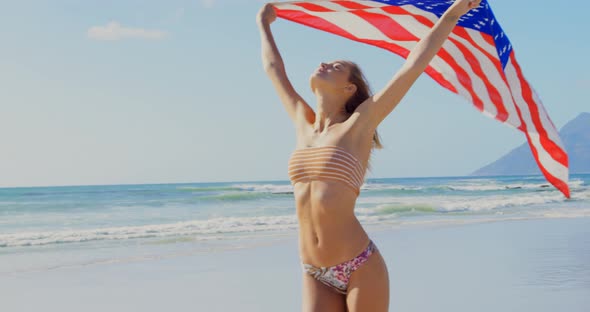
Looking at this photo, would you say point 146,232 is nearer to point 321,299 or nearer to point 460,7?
point 321,299

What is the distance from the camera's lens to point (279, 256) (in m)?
9.76

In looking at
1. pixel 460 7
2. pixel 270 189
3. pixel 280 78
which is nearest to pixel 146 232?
pixel 280 78

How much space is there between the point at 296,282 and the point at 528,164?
111 metres

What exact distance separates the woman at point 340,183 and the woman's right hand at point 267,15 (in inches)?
30.2

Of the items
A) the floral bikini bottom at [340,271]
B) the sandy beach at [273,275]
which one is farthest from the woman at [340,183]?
the sandy beach at [273,275]

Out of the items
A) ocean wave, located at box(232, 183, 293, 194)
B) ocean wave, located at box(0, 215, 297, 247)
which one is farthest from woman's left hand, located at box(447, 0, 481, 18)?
ocean wave, located at box(232, 183, 293, 194)

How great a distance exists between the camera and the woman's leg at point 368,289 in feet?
9.93

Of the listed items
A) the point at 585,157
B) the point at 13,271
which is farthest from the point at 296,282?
the point at 585,157

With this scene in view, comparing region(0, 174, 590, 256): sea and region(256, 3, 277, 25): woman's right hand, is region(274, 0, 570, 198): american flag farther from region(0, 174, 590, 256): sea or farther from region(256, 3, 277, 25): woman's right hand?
region(0, 174, 590, 256): sea

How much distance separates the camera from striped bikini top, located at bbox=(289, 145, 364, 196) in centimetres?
306

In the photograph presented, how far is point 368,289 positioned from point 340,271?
0.45ft

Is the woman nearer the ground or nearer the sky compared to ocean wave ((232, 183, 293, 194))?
nearer the ground

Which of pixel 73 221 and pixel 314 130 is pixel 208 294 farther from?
pixel 73 221

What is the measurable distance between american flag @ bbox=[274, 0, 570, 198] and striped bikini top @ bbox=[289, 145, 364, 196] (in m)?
1.25
